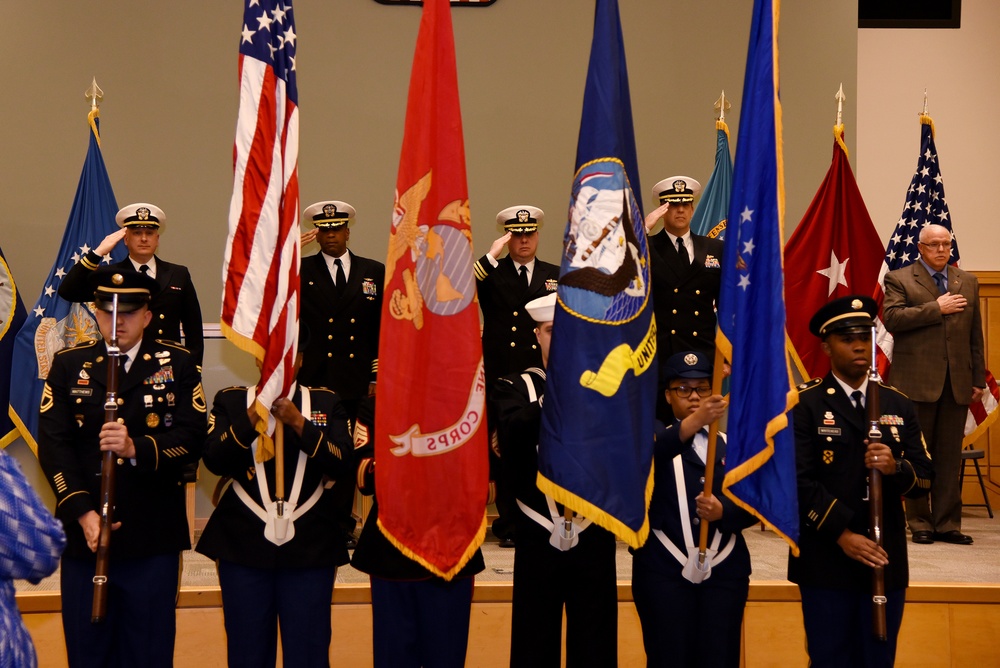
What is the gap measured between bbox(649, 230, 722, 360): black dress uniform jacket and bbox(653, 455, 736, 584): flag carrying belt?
168 centimetres

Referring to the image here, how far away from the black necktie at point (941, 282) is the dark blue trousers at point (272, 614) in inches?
158

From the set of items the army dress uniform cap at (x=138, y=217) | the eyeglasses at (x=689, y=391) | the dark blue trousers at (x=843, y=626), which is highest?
the army dress uniform cap at (x=138, y=217)

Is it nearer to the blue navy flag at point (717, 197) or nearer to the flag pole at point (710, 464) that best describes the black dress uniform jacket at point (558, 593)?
the flag pole at point (710, 464)

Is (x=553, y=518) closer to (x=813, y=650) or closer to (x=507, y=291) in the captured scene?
(x=813, y=650)

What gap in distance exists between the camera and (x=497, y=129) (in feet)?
24.0

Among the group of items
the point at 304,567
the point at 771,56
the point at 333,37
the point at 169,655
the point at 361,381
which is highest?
the point at 333,37

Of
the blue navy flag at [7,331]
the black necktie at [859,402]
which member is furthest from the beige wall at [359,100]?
the black necktie at [859,402]

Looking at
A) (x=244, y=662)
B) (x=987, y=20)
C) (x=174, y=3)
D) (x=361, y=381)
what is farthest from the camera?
(x=987, y=20)

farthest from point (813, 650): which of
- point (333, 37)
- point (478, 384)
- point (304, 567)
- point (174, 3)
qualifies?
point (174, 3)

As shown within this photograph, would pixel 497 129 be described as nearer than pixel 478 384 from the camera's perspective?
No

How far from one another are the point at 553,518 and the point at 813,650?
1.01m

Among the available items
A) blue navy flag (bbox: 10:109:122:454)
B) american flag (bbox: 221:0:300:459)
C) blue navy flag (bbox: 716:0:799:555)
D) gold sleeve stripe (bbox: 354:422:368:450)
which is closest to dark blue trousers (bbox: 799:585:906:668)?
blue navy flag (bbox: 716:0:799:555)

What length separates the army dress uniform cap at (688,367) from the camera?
3.68m

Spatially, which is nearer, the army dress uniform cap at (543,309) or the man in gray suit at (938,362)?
the army dress uniform cap at (543,309)
